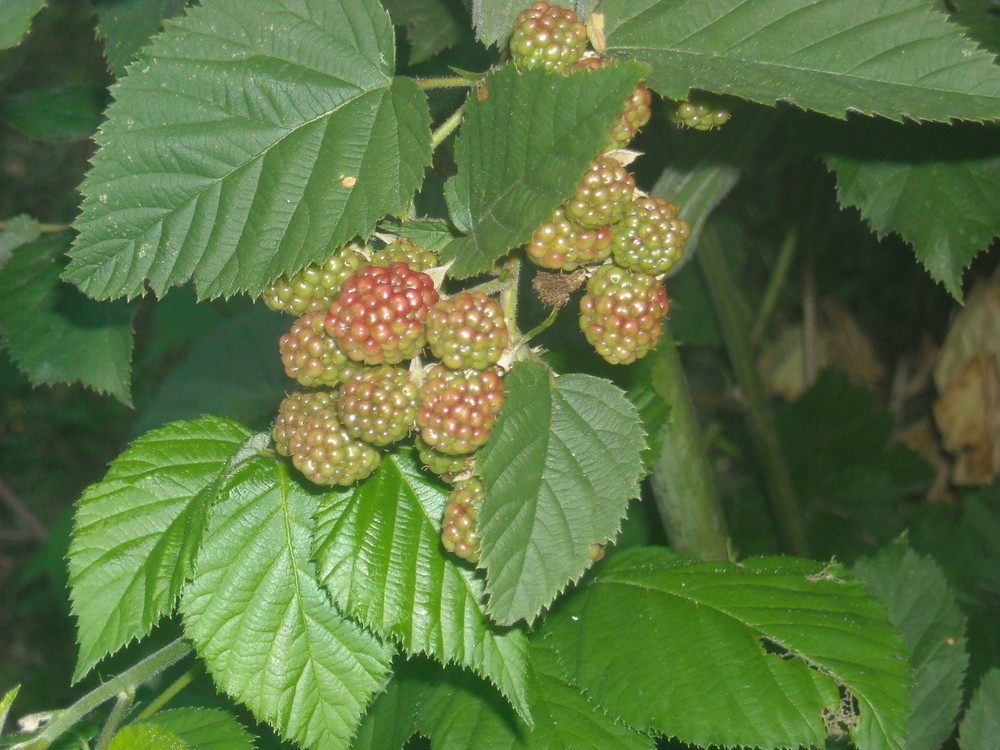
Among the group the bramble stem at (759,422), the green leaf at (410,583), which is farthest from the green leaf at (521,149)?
the bramble stem at (759,422)

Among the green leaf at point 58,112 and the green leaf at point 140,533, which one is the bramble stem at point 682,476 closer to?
the green leaf at point 140,533

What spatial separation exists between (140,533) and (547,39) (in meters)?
0.80

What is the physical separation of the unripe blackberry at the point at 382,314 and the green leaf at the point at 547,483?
0.12 metres

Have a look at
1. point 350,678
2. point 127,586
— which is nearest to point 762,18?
point 350,678

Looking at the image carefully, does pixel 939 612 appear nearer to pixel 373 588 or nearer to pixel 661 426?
pixel 661 426

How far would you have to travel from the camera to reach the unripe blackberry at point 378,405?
0.92m

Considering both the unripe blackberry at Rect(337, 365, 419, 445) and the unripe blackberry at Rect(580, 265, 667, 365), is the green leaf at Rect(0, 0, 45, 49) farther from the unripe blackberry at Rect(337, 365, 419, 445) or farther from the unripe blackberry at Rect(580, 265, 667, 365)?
the unripe blackberry at Rect(580, 265, 667, 365)

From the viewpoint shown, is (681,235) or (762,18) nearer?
(681,235)

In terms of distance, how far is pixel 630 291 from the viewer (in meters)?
0.93

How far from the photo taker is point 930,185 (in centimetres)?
147

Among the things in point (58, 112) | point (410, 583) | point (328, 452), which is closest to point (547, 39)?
point (328, 452)

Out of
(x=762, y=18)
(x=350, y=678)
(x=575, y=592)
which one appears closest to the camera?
(x=762, y=18)

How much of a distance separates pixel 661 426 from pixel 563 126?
698mm

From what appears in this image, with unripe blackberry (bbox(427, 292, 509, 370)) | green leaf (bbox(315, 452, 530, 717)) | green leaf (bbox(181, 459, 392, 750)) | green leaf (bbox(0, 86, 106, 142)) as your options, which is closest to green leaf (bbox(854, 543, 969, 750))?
green leaf (bbox(315, 452, 530, 717))
